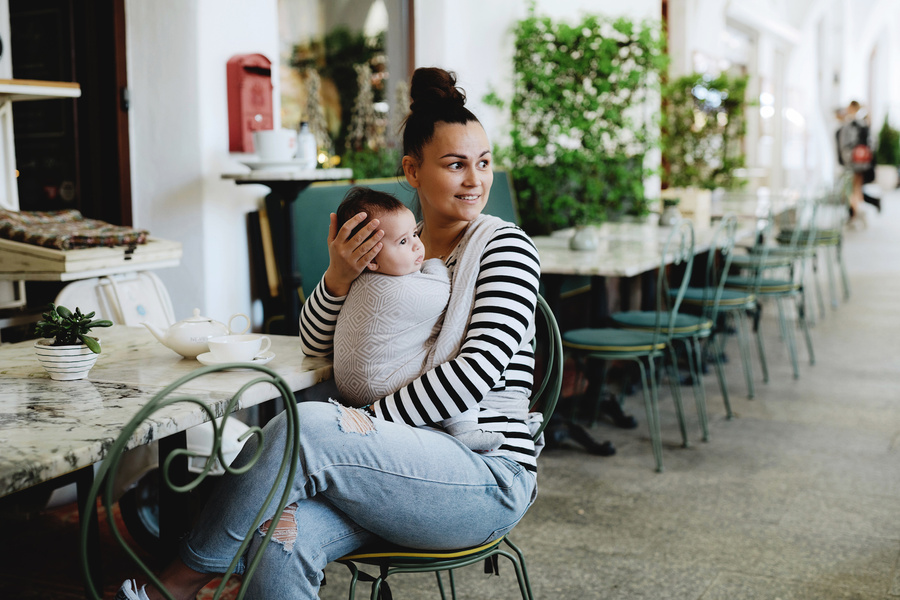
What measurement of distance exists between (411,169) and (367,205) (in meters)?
0.29

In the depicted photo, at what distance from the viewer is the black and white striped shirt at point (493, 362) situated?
4.94 ft

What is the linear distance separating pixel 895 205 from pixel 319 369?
18.5m

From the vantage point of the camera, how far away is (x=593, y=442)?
11.3 feet

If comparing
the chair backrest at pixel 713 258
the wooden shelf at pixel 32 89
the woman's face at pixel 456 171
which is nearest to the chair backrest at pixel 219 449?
the woman's face at pixel 456 171

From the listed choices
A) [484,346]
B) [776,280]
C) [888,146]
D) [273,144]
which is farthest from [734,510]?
[888,146]

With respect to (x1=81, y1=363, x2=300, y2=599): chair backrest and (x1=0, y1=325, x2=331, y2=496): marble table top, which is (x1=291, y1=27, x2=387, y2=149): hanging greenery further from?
(x1=81, y1=363, x2=300, y2=599): chair backrest

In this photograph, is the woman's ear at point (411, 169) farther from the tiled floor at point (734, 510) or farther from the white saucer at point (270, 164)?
the white saucer at point (270, 164)

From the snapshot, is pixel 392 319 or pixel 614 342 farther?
pixel 614 342

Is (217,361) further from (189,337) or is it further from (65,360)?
(65,360)

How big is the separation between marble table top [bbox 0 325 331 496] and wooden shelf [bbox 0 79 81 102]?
1008 millimetres

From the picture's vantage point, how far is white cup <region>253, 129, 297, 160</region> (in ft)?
10.4

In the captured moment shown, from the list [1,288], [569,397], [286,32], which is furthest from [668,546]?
[286,32]

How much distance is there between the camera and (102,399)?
1.42 m

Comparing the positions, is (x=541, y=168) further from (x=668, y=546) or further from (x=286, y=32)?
(x=668, y=546)
